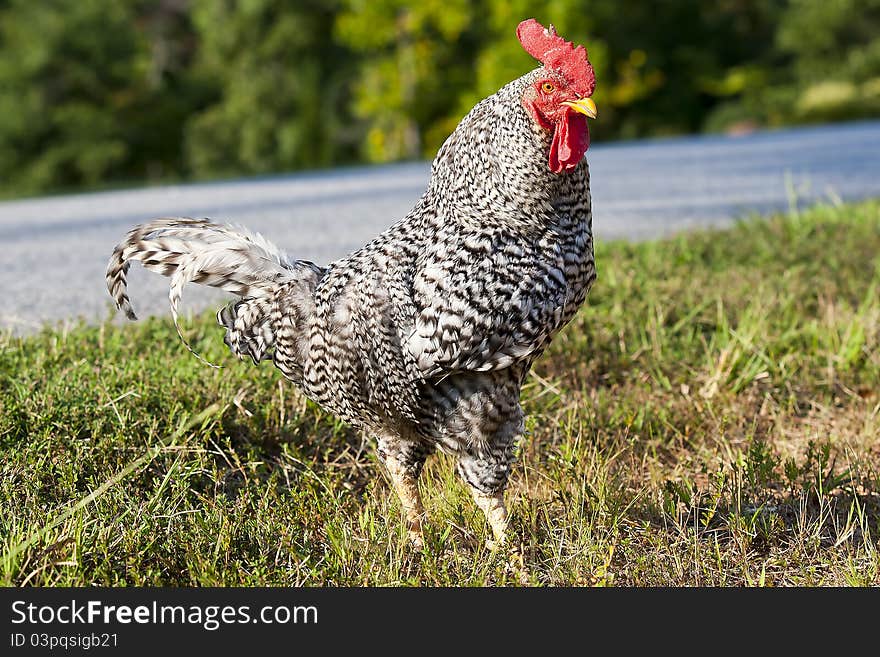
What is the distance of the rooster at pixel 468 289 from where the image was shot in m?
2.88

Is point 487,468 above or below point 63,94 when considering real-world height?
below

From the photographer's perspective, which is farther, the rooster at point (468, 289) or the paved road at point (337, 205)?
the paved road at point (337, 205)

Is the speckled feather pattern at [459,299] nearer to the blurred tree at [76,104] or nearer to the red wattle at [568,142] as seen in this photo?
the red wattle at [568,142]

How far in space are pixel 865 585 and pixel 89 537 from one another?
2.35 metres

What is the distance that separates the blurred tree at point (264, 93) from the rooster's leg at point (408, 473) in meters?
18.1

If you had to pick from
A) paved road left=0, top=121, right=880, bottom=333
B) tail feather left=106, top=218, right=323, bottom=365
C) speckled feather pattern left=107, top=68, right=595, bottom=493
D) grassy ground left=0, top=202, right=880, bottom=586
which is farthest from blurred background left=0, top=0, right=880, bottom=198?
speckled feather pattern left=107, top=68, right=595, bottom=493

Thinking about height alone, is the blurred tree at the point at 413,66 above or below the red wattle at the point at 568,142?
above

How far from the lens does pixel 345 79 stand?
23.6 meters

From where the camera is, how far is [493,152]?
301 cm

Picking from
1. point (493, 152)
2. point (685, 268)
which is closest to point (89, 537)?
point (493, 152)

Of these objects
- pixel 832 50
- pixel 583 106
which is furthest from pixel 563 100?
pixel 832 50

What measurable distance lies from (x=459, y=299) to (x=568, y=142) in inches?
22.1

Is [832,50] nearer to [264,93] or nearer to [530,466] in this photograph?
[264,93]

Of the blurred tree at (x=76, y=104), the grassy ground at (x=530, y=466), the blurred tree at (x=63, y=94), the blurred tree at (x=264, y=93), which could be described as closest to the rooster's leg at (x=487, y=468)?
the grassy ground at (x=530, y=466)
